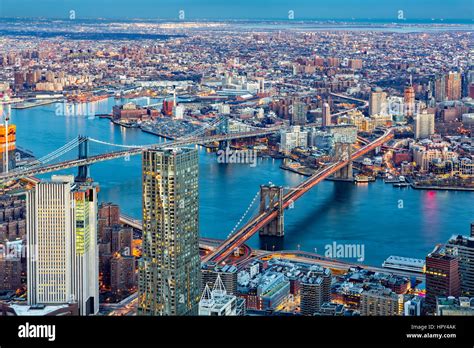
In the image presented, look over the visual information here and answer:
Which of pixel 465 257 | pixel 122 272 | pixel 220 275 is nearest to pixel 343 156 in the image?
pixel 465 257

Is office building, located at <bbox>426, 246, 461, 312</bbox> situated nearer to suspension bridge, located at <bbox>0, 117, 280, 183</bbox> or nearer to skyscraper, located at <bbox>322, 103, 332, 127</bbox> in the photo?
suspension bridge, located at <bbox>0, 117, 280, 183</bbox>

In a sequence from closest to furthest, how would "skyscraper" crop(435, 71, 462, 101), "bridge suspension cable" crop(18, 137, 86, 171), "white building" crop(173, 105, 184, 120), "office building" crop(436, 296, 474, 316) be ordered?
"office building" crop(436, 296, 474, 316) → "bridge suspension cable" crop(18, 137, 86, 171) → "white building" crop(173, 105, 184, 120) → "skyscraper" crop(435, 71, 462, 101)

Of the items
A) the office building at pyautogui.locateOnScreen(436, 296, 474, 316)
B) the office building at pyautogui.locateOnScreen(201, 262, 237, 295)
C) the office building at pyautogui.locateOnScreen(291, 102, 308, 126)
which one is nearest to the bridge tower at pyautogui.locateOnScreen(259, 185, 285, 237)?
the office building at pyautogui.locateOnScreen(201, 262, 237, 295)

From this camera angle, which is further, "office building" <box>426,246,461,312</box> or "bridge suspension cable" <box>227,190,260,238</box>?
"bridge suspension cable" <box>227,190,260,238</box>

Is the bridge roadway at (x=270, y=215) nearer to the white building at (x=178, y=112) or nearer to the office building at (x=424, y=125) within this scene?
the office building at (x=424, y=125)

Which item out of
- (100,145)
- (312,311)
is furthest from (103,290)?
(100,145)

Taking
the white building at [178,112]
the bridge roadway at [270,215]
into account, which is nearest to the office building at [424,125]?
the bridge roadway at [270,215]

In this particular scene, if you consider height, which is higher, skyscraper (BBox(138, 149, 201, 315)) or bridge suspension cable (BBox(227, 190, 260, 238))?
skyscraper (BBox(138, 149, 201, 315))
